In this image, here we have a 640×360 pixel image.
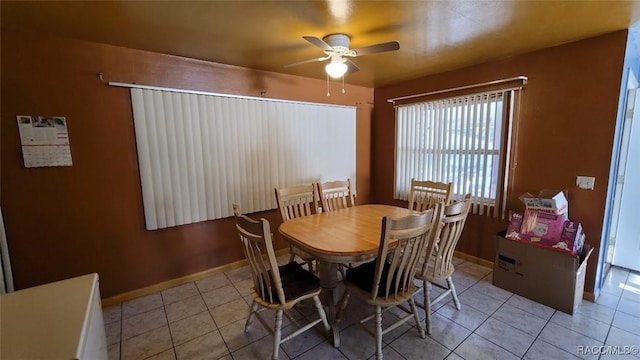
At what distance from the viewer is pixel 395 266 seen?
1653mm

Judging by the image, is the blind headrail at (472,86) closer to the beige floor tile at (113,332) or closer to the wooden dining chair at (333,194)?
the wooden dining chair at (333,194)

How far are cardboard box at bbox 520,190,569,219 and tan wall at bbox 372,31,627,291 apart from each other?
9cm

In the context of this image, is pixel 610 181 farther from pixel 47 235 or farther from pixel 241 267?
pixel 47 235

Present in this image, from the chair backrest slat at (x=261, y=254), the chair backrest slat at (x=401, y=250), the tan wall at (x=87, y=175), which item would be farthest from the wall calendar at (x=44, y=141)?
the chair backrest slat at (x=401, y=250)

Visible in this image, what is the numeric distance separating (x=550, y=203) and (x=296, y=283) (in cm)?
224

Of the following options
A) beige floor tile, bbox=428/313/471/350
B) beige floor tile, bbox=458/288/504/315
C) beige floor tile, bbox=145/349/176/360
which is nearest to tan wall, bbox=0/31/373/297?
beige floor tile, bbox=145/349/176/360

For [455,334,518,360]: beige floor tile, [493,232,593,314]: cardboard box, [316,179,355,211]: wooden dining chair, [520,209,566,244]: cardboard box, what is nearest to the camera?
[455,334,518,360]: beige floor tile

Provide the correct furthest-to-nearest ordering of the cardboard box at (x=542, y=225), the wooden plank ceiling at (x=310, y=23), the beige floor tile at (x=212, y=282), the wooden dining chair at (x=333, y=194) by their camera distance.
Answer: the wooden dining chair at (x=333, y=194) < the beige floor tile at (x=212, y=282) < the cardboard box at (x=542, y=225) < the wooden plank ceiling at (x=310, y=23)

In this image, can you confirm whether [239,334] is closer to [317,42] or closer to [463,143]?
[317,42]

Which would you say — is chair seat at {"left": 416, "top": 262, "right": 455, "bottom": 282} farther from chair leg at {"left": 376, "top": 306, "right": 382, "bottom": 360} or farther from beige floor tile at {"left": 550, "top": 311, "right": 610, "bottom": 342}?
beige floor tile at {"left": 550, "top": 311, "right": 610, "bottom": 342}

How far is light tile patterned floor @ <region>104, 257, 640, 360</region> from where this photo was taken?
1.86 metres

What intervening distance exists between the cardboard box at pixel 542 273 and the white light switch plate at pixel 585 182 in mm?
519

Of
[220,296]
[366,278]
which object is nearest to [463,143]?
[366,278]

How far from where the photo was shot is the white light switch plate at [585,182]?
7.61 ft
